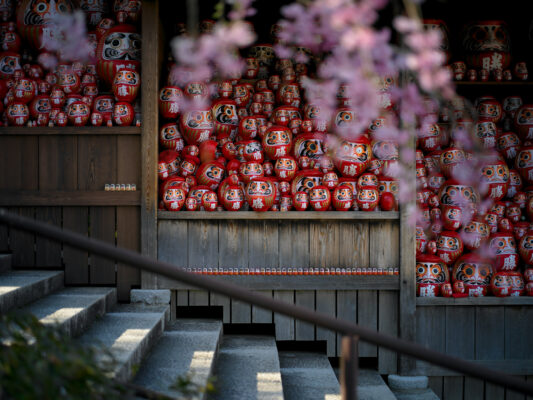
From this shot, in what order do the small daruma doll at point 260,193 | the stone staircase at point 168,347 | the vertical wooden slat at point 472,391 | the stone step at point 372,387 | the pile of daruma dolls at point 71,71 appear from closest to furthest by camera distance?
the stone staircase at point 168,347, the stone step at point 372,387, the small daruma doll at point 260,193, the pile of daruma dolls at point 71,71, the vertical wooden slat at point 472,391

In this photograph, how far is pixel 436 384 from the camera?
3.58m

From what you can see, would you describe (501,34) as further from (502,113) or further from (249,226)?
(249,226)

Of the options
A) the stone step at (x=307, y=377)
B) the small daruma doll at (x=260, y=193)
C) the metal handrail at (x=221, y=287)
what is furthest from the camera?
the small daruma doll at (x=260, y=193)

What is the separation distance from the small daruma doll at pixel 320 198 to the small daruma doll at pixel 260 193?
0.29m

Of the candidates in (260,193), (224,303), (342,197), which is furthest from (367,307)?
(260,193)

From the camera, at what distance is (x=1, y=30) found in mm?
3633

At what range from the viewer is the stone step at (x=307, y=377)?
277 centimetres

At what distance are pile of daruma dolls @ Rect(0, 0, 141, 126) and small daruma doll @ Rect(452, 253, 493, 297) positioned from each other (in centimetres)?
263

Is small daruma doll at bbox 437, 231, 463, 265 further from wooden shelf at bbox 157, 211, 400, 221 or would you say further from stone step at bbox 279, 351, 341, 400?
stone step at bbox 279, 351, 341, 400

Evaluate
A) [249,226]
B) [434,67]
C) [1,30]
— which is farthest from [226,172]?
[434,67]

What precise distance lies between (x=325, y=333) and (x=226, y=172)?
1421 mm

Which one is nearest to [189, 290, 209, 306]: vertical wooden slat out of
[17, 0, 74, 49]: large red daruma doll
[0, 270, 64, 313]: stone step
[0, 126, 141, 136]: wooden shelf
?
[0, 270, 64, 313]: stone step

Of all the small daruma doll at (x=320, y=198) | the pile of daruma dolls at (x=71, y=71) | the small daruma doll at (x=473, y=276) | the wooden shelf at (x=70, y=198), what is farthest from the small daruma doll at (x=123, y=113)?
the small daruma doll at (x=473, y=276)

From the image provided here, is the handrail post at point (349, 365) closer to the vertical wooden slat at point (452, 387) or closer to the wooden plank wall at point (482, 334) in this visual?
the wooden plank wall at point (482, 334)
